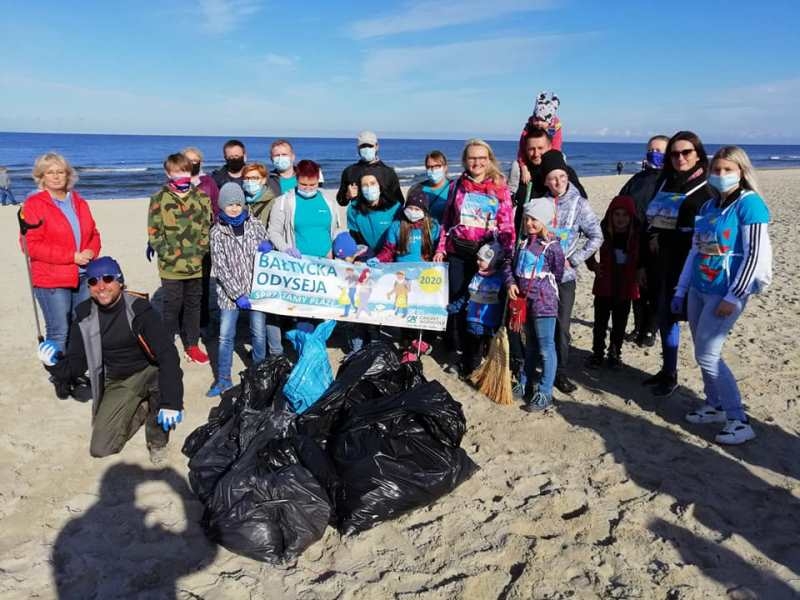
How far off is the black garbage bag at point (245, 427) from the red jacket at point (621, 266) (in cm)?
292

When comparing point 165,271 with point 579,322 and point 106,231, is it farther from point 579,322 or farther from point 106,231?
point 106,231

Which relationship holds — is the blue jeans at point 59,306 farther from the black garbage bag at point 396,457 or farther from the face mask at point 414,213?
the face mask at point 414,213

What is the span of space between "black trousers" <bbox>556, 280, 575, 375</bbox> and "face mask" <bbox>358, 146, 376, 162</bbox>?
232 cm

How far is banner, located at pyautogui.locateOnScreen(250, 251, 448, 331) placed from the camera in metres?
5.07

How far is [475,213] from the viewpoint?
4.98 metres

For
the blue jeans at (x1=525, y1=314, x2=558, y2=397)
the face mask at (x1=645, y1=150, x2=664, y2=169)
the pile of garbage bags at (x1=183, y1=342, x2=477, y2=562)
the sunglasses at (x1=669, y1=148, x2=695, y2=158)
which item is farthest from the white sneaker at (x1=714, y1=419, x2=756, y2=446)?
the face mask at (x1=645, y1=150, x2=664, y2=169)

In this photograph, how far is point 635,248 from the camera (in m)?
4.99

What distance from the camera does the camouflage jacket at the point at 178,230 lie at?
5.03 m

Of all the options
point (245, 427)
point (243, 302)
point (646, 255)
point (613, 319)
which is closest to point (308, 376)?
point (245, 427)

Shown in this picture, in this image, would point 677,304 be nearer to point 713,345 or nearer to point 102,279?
point 713,345

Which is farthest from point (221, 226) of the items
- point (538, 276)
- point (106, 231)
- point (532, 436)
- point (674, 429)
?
point (106, 231)

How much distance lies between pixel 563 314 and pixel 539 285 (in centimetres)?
53

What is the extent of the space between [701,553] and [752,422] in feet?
6.10

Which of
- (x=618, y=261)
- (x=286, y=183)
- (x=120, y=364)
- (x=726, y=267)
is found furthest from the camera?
(x=286, y=183)
